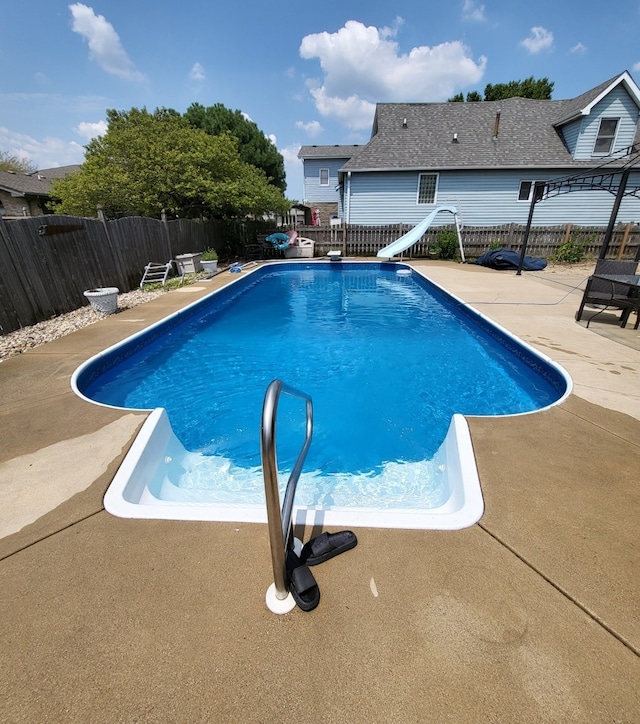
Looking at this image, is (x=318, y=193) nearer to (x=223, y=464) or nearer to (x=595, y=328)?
(x=595, y=328)

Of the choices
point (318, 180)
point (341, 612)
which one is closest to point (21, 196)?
point (318, 180)

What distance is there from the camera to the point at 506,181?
47.3 feet

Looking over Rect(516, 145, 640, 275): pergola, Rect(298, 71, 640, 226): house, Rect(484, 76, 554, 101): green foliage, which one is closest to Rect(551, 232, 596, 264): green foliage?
Rect(516, 145, 640, 275): pergola

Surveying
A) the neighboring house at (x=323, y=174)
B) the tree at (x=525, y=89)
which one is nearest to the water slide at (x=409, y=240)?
the neighboring house at (x=323, y=174)

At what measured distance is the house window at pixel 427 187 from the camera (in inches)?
A: 575

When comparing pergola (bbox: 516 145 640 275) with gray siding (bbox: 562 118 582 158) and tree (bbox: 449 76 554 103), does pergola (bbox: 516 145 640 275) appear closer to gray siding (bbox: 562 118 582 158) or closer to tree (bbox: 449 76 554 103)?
gray siding (bbox: 562 118 582 158)

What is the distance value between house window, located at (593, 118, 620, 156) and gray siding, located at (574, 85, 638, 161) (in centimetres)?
12

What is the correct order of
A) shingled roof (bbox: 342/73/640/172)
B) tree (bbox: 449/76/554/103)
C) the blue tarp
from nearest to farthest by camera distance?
the blue tarp → shingled roof (bbox: 342/73/640/172) → tree (bbox: 449/76/554/103)

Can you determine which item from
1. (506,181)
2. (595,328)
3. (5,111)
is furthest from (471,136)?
(5,111)

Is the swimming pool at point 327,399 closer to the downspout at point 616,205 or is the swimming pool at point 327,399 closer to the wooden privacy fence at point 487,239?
the downspout at point 616,205

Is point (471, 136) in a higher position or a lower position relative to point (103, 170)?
higher

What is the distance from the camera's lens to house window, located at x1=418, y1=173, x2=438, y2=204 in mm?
14594

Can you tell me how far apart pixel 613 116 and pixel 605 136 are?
0.66m

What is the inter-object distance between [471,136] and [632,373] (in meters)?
15.2
